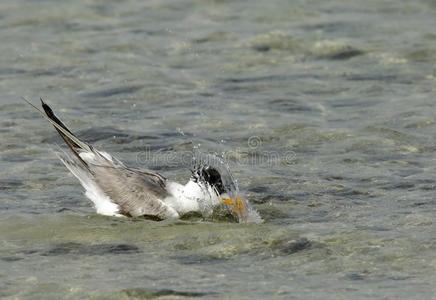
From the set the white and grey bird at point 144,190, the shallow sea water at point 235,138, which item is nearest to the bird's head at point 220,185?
the white and grey bird at point 144,190

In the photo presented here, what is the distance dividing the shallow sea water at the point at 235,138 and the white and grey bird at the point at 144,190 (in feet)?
0.68

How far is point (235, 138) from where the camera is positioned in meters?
11.7

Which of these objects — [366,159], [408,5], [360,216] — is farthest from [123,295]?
[408,5]

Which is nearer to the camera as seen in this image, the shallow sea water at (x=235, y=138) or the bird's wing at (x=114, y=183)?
the shallow sea water at (x=235, y=138)

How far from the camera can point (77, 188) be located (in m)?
10.2

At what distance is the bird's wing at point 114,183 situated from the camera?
932 centimetres

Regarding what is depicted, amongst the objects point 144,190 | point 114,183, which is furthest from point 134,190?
point 114,183

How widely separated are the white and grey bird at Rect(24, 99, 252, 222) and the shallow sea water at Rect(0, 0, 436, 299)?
207 millimetres

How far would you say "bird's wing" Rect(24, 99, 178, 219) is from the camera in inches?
367

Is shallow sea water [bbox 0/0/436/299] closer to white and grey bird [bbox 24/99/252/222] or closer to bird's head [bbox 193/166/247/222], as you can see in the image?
white and grey bird [bbox 24/99/252/222]

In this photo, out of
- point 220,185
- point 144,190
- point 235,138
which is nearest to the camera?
point 144,190

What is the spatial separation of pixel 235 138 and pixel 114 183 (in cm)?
244

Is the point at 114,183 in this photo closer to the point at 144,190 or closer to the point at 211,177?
the point at 144,190

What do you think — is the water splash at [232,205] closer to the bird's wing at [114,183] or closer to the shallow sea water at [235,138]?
the shallow sea water at [235,138]
